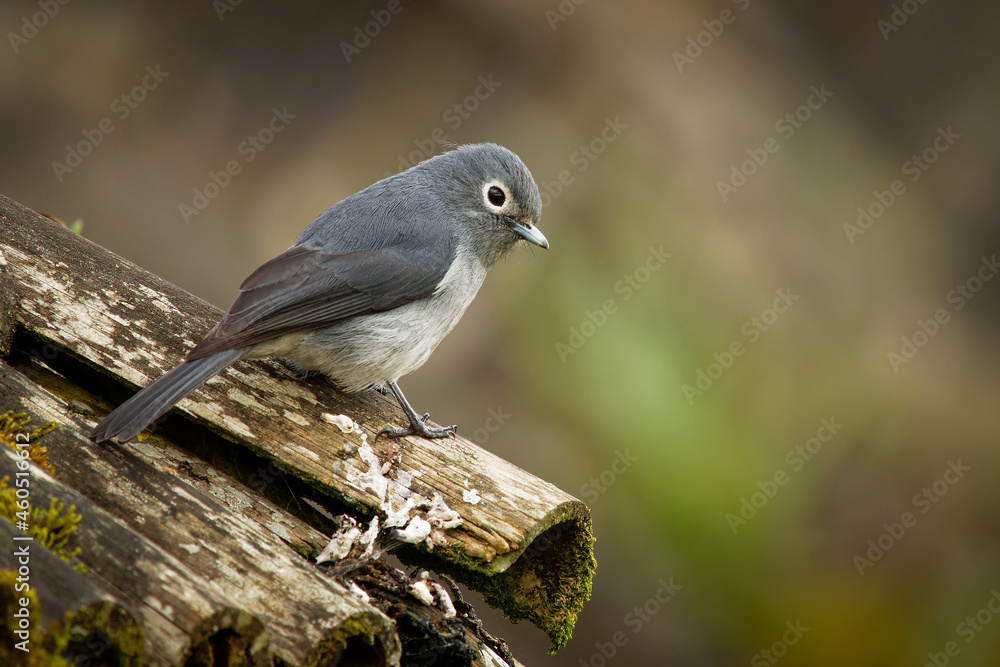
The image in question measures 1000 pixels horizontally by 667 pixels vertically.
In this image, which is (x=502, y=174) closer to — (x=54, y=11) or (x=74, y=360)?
(x=74, y=360)

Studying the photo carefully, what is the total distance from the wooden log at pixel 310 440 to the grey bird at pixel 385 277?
0.19 meters

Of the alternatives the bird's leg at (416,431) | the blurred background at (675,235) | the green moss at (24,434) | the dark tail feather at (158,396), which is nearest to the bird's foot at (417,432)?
the bird's leg at (416,431)

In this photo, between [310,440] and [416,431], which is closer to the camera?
[310,440]

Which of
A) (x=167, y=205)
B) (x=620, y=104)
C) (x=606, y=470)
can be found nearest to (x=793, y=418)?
(x=606, y=470)

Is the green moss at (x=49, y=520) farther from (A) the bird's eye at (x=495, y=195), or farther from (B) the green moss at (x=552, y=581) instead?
(A) the bird's eye at (x=495, y=195)

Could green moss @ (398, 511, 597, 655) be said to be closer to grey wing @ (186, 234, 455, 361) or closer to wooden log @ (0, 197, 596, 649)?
wooden log @ (0, 197, 596, 649)

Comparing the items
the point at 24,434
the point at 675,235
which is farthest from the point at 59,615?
the point at 675,235

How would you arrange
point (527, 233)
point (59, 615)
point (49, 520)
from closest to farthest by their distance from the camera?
1. point (59, 615)
2. point (49, 520)
3. point (527, 233)

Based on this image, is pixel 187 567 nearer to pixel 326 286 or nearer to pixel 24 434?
pixel 24 434

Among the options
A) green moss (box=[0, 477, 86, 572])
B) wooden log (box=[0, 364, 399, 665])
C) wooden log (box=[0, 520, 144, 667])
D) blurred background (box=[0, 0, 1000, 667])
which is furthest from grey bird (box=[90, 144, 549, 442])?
blurred background (box=[0, 0, 1000, 667])

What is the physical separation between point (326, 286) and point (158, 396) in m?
1.05

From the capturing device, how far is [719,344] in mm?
6547

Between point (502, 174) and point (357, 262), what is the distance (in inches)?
41.1

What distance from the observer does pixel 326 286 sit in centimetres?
361
